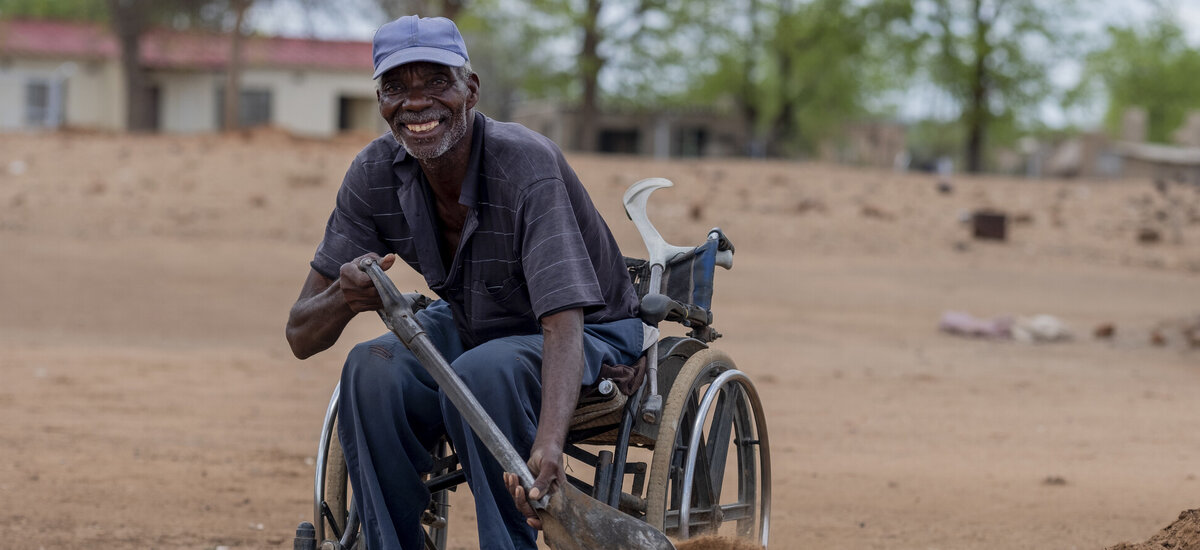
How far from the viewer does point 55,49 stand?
29.9 m

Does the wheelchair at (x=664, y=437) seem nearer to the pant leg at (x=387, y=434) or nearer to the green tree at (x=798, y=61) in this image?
the pant leg at (x=387, y=434)

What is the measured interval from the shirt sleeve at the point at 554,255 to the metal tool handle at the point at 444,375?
0.87 feet

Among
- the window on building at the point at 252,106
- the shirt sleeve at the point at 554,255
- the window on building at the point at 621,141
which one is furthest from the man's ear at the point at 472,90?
the window on building at the point at 621,141

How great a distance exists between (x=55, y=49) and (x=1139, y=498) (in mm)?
28812

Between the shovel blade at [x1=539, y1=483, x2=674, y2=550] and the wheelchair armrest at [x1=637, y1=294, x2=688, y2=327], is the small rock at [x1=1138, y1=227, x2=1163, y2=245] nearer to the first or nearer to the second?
the wheelchair armrest at [x1=637, y1=294, x2=688, y2=327]

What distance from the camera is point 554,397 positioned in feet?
10.1

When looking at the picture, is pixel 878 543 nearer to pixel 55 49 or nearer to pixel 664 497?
pixel 664 497

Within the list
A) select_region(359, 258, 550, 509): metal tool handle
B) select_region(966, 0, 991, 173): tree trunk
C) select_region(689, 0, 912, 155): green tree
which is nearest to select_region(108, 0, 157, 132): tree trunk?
select_region(689, 0, 912, 155): green tree

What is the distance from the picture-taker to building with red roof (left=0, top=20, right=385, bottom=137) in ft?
98.1

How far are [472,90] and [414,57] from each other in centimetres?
25

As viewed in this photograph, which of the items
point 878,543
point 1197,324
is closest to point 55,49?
point 1197,324

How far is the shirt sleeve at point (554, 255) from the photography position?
3131 mm

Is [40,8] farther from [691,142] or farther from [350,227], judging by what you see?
[350,227]

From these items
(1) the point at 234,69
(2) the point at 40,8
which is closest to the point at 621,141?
(1) the point at 234,69
